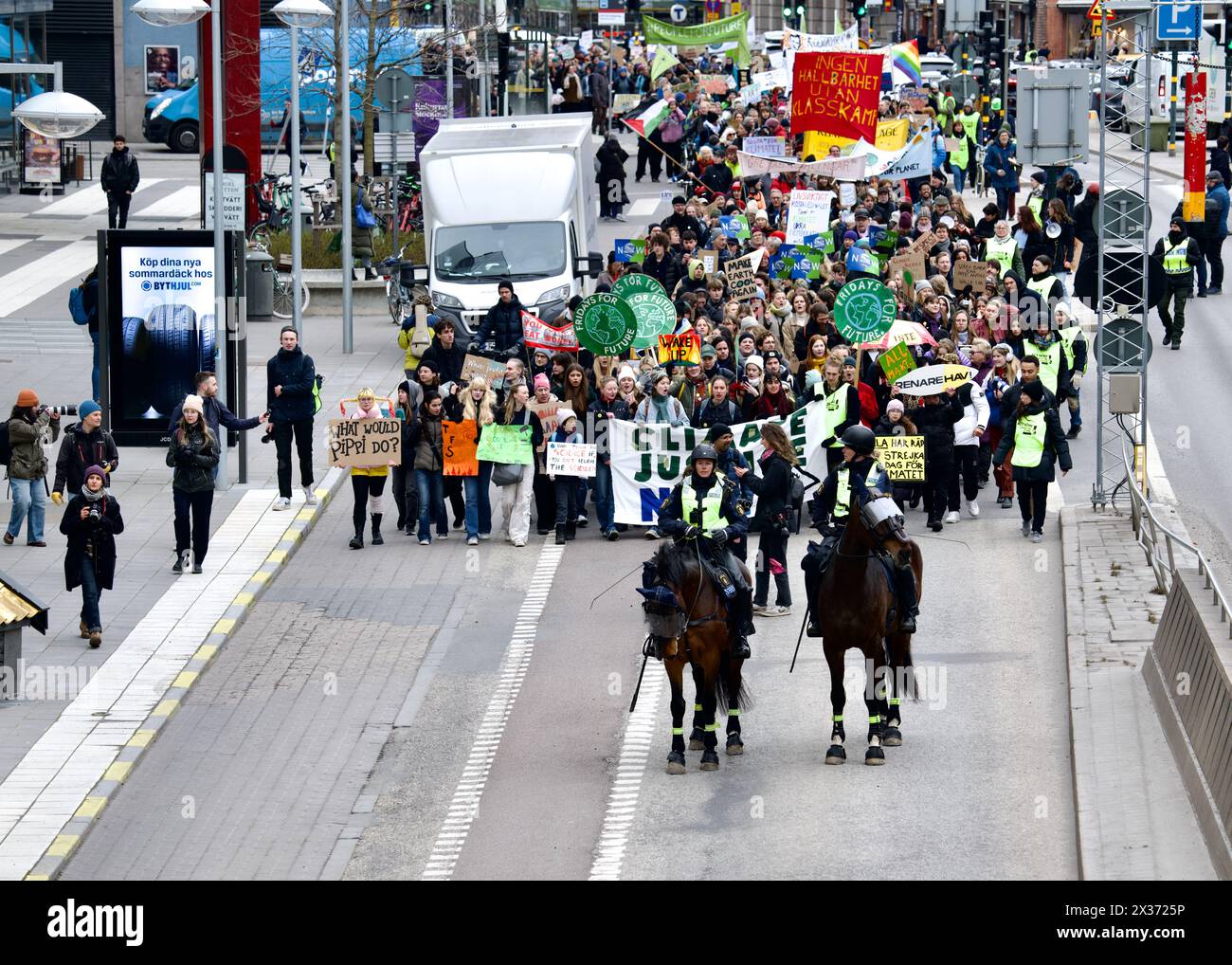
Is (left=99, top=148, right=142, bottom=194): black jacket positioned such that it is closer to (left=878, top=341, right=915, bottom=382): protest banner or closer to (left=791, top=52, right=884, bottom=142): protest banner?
(left=791, top=52, right=884, bottom=142): protest banner

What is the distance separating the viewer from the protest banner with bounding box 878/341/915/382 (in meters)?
23.1

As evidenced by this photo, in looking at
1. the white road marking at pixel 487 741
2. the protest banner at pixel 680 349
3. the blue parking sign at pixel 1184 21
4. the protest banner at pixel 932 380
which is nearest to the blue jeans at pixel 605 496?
the white road marking at pixel 487 741

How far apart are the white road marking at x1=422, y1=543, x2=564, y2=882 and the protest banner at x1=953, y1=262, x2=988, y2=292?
922cm

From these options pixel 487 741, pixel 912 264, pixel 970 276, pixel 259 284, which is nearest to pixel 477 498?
pixel 487 741

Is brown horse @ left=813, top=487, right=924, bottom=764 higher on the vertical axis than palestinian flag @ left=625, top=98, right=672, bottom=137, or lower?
lower

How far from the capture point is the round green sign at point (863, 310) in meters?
23.9

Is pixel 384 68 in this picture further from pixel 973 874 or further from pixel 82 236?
pixel 973 874

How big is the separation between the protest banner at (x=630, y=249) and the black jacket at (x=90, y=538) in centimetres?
1431

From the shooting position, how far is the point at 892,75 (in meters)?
56.4

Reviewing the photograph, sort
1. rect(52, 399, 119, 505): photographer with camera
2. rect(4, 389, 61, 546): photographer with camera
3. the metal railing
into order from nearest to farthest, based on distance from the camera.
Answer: the metal railing < rect(52, 399, 119, 505): photographer with camera < rect(4, 389, 61, 546): photographer with camera

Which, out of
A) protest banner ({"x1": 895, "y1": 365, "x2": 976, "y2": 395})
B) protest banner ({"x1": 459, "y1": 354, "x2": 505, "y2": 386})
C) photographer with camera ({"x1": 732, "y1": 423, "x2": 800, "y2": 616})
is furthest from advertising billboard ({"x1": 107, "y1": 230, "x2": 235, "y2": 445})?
photographer with camera ({"x1": 732, "y1": 423, "x2": 800, "y2": 616})

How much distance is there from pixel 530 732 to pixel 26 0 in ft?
105

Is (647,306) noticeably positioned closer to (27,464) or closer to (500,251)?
(27,464)

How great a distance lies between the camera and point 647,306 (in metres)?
24.2
